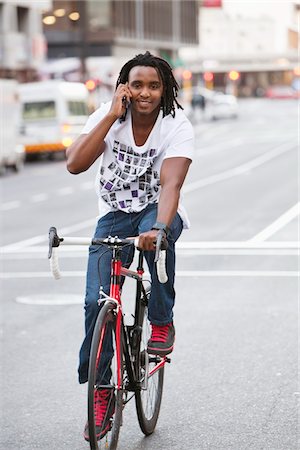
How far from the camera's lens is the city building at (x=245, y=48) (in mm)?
155750

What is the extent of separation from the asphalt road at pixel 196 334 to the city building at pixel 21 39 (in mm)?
34233

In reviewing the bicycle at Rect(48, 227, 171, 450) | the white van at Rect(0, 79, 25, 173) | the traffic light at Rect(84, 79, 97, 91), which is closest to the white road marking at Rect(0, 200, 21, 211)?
the white van at Rect(0, 79, 25, 173)

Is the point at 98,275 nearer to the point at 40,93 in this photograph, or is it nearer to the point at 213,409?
the point at 213,409

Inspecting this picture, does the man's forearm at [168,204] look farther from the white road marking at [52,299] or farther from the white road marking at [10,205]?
the white road marking at [10,205]

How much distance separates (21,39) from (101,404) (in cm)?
5218

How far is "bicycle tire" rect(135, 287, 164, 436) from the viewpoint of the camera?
19.1 feet

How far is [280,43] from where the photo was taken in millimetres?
166125

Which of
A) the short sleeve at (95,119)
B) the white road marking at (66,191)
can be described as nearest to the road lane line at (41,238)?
the white road marking at (66,191)

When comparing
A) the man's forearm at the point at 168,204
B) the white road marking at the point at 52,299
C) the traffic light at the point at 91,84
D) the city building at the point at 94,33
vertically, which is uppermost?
the man's forearm at the point at 168,204

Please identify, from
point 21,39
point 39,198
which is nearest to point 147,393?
point 39,198

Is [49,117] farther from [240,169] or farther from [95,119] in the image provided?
[95,119]

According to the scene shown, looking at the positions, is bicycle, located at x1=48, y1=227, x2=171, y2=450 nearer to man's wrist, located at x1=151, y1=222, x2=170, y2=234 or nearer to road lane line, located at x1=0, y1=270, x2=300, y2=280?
man's wrist, located at x1=151, y1=222, x2=170, y2=234

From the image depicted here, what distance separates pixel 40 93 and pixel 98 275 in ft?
123

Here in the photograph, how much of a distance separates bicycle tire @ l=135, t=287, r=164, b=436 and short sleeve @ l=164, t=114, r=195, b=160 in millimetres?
852
